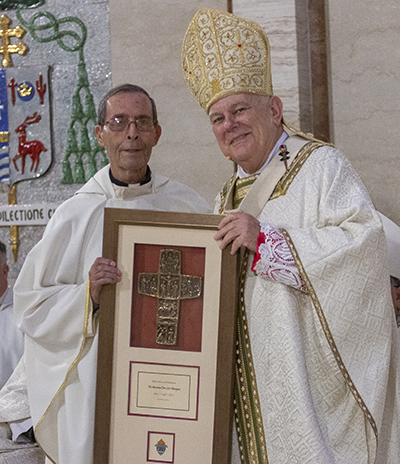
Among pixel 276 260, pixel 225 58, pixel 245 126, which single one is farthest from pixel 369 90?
pixel 276 260

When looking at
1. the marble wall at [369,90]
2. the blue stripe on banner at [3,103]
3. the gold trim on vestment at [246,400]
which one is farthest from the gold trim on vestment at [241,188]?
the blue stripe on banner at [3,103]

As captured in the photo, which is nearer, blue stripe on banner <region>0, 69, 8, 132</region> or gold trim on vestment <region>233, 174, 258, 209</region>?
gold trim on vestment <region>233, 174, 258, 209</region>

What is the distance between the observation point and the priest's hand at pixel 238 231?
252 cm

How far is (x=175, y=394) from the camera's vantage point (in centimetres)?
264

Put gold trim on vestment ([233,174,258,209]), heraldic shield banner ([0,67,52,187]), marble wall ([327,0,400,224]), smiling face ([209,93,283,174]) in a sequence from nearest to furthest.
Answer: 1. smiling face ([209,93,283,174])
2. gold trim on vestment ([233,174,258,209])
3. marble wall ([327,0,400,224])
4. heraldic shield banner ([0,67,52,187])

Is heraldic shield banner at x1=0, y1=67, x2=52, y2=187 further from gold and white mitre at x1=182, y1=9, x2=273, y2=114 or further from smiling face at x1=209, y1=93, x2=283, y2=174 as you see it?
smiling face at x1=209, y1=93, x2=283, y2=174

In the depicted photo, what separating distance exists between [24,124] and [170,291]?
3.72 metres

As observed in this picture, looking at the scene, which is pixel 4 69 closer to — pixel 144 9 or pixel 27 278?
pixel 144 9

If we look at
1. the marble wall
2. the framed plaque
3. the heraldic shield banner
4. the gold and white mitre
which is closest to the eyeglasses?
the gold and white mitre

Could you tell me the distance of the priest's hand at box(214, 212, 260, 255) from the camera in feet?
8.28

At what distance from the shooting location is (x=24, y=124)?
5836 millimetres

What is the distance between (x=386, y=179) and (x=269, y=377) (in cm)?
233

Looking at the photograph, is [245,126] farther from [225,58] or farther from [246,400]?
[246,400]

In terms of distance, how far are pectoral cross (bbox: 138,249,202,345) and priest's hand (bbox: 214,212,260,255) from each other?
202 millimetres
